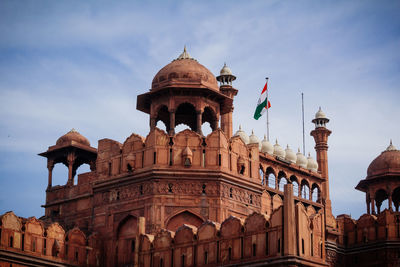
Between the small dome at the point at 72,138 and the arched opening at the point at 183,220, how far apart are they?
25.5 feet

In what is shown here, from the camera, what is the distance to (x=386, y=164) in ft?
131

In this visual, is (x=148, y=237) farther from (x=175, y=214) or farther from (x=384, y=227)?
(x=384, y=227)

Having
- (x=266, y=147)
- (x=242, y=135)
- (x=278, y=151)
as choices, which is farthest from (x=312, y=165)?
(x=242, y=135)

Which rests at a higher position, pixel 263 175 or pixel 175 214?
pixel 263 175

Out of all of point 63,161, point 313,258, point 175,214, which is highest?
point 63,161

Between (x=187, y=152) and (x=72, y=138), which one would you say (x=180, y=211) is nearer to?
(x=187, y=152)

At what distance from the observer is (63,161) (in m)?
35.7

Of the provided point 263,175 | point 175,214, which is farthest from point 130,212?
point 263,175

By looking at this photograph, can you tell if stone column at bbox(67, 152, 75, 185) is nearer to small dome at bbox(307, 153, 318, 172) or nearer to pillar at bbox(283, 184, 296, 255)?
pillar at bbox(283, 184, 296, 255)

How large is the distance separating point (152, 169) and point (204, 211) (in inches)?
86.1

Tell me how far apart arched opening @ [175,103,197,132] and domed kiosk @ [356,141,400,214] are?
10911 mm

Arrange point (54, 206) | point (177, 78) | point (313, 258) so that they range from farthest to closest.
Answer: point (54, 206), point (177, 78), point (313, 258)

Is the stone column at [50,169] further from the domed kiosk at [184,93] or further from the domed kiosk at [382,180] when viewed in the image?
the domed kiosk at [382,180]

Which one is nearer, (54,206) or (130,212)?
(130,212)
